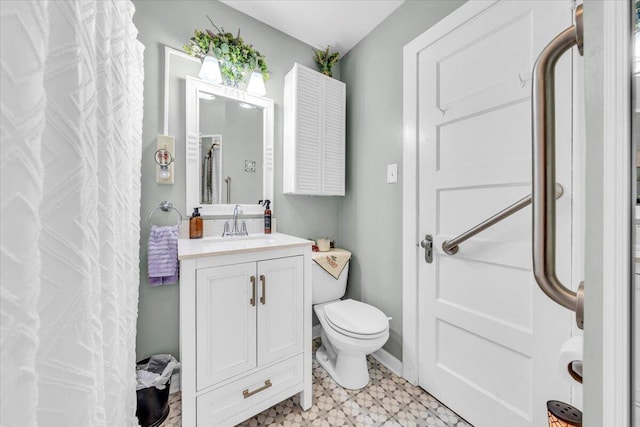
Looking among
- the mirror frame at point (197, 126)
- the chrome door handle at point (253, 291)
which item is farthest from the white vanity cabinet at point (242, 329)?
the mirror frame at point (197, 126)

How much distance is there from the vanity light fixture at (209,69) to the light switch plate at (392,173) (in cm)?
127

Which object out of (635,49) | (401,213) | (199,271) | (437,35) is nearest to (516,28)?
(437,35)

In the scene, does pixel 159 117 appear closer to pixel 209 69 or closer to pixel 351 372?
pixel 209 69

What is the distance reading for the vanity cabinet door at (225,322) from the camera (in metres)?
1.10

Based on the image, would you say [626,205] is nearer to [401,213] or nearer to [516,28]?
[516,28]

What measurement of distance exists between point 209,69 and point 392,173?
134cm

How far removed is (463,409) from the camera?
50.2 inches

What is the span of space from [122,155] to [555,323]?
Answer: 165 centimetres

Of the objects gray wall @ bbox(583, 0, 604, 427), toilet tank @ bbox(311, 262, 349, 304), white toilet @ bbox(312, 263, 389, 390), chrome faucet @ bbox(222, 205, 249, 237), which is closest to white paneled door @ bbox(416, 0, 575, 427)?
white toilet @ bbox(312, 263, 389, 390)

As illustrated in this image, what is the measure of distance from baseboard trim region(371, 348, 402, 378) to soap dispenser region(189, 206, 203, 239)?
Result: 4.85 feet

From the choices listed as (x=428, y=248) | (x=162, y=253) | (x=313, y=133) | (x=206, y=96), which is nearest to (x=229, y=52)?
(x=206, y=96)

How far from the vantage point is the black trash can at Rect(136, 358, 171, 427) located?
1021mm

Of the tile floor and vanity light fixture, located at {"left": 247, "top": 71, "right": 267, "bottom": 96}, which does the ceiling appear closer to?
vanity light fixture, located at {"left": 247, "top": 71, "right": 267, "bottom": 96}

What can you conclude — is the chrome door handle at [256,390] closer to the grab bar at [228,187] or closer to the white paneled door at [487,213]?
the white paneled door at [487,213]
